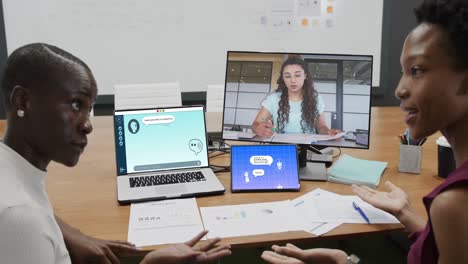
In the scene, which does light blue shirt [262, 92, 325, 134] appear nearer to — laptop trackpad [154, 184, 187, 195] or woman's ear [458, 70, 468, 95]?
laptop trackpad [154, 184, 187, 195]

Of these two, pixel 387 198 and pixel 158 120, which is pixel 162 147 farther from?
pixel 387 198

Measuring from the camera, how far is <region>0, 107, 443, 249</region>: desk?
1405 millimetres

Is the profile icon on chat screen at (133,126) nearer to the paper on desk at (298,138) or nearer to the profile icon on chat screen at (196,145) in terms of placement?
the profile icon on chat screen at (196,145)

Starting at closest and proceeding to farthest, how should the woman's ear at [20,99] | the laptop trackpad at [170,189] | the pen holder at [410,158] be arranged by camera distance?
the woman's ear at [20,99] → the laptop trackpad at [170,189] → the pen holder at [410,158]

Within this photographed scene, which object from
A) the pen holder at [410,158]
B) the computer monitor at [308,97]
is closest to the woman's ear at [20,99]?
the computer monitor at [308,97]

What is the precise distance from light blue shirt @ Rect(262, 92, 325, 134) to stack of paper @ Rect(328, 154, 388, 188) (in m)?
0.20

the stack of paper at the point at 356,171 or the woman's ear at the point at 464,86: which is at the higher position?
the woman's ear at the point at 464,86

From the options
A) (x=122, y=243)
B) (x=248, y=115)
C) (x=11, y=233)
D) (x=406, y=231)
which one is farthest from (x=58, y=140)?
(x=406, y=231)

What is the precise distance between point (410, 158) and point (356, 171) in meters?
0.24

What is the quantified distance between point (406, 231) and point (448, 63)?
698 mm

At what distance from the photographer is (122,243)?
1306 mm

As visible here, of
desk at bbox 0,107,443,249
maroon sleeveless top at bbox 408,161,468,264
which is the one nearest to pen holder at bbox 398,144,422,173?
desk at bbox 0,107,443,249

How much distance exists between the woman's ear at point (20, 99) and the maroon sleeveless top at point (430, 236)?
2.77ft

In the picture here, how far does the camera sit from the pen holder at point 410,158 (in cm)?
191
